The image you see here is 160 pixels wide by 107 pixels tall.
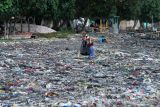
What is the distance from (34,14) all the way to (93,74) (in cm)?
3007

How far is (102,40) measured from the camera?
4106 cm

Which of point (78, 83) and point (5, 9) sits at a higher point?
point (5, 9)

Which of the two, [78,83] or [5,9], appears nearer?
[78,83]

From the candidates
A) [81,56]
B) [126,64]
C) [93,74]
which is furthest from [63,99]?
[81,56]

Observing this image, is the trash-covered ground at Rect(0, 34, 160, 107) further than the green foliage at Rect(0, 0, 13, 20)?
No

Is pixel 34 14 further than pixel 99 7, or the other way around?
pixel 99 7

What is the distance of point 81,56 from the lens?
81.3 feet

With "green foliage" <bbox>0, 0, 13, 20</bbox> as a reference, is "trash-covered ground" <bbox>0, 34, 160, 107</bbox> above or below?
below

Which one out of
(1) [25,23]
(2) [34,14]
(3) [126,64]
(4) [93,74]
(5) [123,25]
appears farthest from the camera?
(5) [123,25]

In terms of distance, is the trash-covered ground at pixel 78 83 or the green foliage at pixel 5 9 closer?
the trash-covered ground at pixel 78 83

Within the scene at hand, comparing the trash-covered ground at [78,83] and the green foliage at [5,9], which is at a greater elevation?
the green foliage at [5,9]

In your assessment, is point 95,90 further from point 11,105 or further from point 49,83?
point 11,105

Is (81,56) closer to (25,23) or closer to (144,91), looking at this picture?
(144,91)

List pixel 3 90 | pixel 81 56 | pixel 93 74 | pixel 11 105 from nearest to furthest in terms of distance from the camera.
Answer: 1. pixel 11 105
2. pixel 3 90
3. pixel 93 74
4. pixel 81 56
